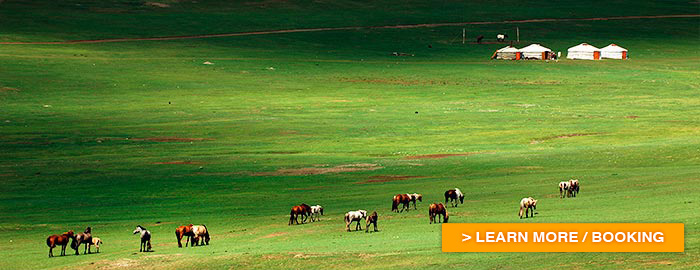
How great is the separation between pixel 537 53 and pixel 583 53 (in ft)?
21.1

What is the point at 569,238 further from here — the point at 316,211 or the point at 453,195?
the point at 316,211

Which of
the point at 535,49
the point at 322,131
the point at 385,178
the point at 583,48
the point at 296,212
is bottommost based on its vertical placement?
the point at 296,212

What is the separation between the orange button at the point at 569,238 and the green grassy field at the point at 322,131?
713 millimetres

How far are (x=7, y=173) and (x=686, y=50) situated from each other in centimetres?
11172

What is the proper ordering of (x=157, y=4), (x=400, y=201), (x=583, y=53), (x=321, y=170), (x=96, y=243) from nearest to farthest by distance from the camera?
(x=96, y=243)
(x=400, y=201)
(x=321, y=170)
(x=583, y=53)
(x=157, y=4)

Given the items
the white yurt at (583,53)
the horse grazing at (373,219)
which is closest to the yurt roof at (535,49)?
the white yurt at (583,53)

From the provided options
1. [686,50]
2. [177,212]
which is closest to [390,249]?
[177,212]

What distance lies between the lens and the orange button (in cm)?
3136

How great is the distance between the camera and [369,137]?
8150 cm

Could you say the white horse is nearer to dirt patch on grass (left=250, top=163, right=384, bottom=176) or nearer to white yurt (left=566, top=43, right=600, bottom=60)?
dirt patch on grass (left=250, top=163, right=384, bottom=176)

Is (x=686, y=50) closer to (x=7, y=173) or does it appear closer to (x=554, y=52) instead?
(x=554, y=52)

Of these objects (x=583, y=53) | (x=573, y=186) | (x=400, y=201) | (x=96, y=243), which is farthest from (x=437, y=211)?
(x=583, y=53)

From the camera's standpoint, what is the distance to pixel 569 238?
109 feet

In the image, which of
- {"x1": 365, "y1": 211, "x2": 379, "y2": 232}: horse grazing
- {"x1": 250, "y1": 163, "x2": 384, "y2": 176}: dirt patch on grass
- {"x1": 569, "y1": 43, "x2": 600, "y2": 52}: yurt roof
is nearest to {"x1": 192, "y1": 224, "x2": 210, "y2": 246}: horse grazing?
{"x1": 365, "y1": 211, "x2": 379, "y2": 232}: horse grazing
